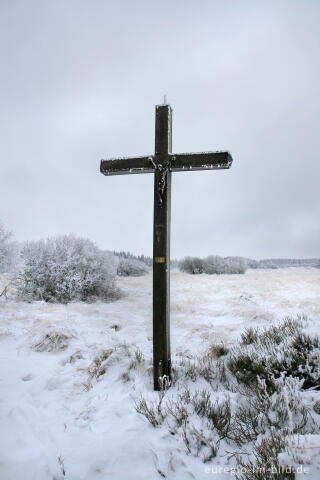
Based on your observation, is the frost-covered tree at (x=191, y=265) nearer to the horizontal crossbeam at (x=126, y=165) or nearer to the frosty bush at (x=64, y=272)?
the frosty bush at (x=64, y=272)

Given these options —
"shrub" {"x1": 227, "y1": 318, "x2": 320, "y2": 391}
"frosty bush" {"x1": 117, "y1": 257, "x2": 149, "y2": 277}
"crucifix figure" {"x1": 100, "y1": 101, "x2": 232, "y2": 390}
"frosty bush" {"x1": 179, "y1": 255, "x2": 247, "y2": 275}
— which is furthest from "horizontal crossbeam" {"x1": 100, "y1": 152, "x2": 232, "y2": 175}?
"frosty bush" {"x1": 179, "y1": 255, "x2": 247, "y2": 275}

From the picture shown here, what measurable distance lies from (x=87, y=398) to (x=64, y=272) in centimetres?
713

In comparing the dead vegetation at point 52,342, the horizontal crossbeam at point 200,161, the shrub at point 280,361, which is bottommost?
the dead vegetation at point 52,342

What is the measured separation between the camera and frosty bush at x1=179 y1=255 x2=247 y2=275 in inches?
1082

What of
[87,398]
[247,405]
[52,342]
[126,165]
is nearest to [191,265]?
[52,342]

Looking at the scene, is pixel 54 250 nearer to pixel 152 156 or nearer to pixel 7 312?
pixel 7 312

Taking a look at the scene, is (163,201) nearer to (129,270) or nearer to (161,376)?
(161,376)

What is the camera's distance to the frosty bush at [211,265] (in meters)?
27.5

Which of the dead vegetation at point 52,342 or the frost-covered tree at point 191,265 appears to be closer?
the dead vegetation at point 52,342

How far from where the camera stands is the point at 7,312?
22.6ft

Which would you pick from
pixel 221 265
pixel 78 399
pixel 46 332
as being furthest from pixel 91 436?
pixel 221 265

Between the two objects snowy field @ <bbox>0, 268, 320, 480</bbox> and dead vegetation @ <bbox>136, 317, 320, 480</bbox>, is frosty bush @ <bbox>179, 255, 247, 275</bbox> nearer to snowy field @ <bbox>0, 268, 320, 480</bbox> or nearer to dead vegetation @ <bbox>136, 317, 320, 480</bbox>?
snowy field @ <bbox>0, 268, 320, 480</bbox>

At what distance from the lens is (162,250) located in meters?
3.46

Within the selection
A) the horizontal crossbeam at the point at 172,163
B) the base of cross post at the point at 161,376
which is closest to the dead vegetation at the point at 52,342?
the base of cross post at the point at 161,376
